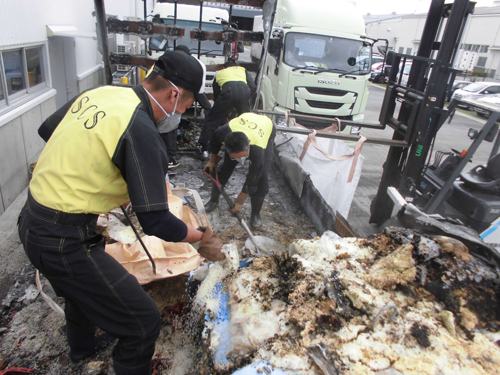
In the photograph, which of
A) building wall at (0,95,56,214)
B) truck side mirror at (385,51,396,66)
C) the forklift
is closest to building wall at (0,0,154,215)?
building wall at (0,95,56,214)

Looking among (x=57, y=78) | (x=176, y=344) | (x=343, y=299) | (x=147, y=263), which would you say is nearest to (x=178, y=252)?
(x=147, y=263)

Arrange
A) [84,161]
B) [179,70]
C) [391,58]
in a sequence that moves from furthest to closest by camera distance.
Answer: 1. [391,58]
2. [179,70]
3. [84,161]

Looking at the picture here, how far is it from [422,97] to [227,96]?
8.74ft

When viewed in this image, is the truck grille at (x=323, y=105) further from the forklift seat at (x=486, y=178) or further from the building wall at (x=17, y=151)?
the building wall at (x=17, y=151)

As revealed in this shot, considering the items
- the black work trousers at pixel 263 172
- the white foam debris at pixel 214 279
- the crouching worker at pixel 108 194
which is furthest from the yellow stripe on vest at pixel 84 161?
the black work trousers at pixel 263 172

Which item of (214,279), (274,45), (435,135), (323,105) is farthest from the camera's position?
(323,105)

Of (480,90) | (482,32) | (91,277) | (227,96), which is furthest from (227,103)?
(482,32)

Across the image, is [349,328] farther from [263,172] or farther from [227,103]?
[227,103]

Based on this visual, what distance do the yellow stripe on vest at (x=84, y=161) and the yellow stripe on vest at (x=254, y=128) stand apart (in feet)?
6.61

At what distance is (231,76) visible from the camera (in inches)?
201

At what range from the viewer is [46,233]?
150 cm

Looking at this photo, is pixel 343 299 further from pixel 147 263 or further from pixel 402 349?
pixel 147 263

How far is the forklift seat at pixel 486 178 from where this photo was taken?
3.53m

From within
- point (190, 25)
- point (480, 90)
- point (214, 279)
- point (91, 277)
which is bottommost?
point (214, 279)
